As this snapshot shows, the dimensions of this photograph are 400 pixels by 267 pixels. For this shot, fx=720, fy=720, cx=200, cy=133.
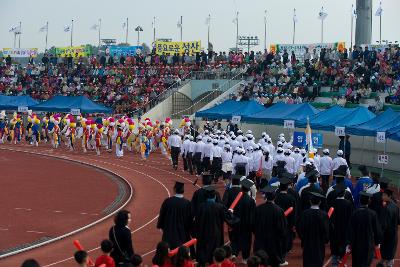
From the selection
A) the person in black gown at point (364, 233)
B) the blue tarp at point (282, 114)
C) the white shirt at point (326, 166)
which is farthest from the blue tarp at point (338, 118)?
the person in black gown at point (364, 233)

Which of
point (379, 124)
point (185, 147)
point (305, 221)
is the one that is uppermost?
point (379, 124)

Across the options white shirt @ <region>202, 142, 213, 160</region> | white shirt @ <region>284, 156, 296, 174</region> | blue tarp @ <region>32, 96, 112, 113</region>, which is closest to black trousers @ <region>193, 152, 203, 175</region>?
white shirt @ <region>202, 142, 213, 160</region>

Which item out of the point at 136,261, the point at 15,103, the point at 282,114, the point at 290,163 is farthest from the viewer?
the point at 15,103

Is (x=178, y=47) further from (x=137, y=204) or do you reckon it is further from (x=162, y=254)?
(x=162, y=254)

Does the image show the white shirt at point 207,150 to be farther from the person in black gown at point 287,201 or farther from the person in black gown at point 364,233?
the person in black gown at point 364,233

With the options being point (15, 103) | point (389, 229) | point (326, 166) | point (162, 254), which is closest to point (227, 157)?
point (326, 166)

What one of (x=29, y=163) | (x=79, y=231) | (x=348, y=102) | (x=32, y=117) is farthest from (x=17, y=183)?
(x=348, y=102)

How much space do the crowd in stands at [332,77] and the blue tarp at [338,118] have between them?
6.10 meters

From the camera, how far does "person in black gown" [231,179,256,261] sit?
46.3 ft

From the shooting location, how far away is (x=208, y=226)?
Result: 43.1ft

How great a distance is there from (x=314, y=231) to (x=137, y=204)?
9643 mm

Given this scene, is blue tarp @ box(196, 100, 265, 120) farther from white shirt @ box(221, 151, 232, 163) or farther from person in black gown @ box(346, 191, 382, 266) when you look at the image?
person in black gown @ box(346, 191, 382, 266)

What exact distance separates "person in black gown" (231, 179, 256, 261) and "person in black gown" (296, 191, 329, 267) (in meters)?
1.23

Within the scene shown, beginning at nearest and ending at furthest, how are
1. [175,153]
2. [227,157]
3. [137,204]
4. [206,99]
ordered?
[137,204], [227,157], [175,153], [206,99]
